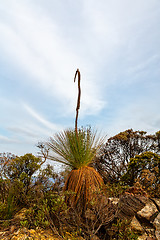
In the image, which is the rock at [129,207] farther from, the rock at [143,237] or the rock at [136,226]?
the rock at [143,237]

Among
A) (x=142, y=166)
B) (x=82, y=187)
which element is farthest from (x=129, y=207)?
(x=142, y=166)

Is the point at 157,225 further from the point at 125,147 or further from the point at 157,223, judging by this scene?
the point at 125,147

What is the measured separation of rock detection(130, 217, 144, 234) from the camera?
12.2 feet

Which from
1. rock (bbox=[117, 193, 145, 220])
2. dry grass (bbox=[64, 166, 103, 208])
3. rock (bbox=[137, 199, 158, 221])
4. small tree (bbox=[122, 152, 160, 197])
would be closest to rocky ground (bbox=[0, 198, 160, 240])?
rock (bbox=[137, 199, 158, 221])

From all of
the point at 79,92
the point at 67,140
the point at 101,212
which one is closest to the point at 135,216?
the point at 101,212

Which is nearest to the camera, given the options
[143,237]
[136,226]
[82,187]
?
[143,237]

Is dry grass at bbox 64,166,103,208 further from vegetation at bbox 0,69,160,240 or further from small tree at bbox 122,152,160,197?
small tree at bbox 122,152,160,197

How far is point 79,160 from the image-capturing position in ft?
13.8

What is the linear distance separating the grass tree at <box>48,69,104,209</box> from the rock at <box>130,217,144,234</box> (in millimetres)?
943

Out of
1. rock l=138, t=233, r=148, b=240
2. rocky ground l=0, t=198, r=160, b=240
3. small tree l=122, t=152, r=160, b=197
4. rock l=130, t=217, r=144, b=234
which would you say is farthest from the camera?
small tree l=122, t=152, r=160, b=197

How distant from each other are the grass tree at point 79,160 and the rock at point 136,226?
3.09ft

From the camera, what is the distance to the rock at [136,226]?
146 inches

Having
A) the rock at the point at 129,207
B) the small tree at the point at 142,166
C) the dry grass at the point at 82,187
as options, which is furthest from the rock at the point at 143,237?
the small tree at the point at 142,166

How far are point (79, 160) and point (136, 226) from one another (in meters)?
1.75
